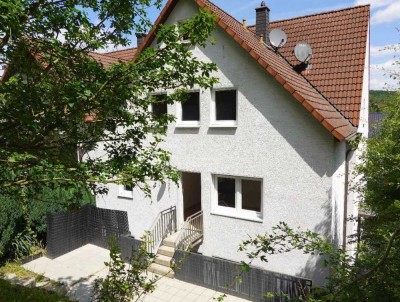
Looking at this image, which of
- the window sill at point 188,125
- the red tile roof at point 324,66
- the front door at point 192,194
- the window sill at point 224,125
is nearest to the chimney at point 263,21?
the red tile roof at point 324,66

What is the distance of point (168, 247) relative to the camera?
9.62 metres

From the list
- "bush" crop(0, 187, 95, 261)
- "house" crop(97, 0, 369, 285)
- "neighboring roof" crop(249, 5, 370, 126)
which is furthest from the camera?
"bush" crop(0, 187, 95, 261)

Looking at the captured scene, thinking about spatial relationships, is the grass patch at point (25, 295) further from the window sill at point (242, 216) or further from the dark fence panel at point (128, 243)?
the window sill at point (242, 216)

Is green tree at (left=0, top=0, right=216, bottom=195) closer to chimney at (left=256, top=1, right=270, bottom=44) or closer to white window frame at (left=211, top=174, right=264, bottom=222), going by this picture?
white window frame at (left=211, top=174, right=264, bottom=222)

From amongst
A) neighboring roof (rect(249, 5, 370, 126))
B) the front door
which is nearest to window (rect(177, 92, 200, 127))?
the front door

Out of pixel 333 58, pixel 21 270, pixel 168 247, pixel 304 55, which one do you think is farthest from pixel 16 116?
pixel 333 58

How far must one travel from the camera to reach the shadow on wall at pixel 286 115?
7.69m

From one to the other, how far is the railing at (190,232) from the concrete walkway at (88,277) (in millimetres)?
1072

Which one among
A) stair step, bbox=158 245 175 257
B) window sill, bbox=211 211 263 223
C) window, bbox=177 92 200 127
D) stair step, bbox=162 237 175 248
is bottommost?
stair step, bbox=158 245 175 257

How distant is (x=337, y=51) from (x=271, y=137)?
168 inches

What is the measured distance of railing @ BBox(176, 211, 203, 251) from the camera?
9281 millimetres

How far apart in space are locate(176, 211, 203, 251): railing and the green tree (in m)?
5.33

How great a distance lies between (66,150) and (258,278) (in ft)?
19.1

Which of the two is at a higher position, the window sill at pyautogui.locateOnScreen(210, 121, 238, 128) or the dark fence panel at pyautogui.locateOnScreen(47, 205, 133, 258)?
the window sill at pyautogui.locateOnScreen(210, 121, 238, 128)
